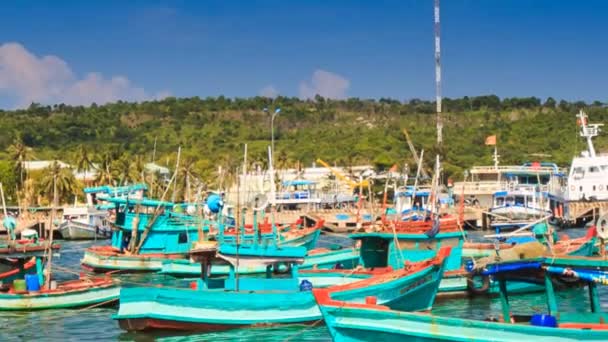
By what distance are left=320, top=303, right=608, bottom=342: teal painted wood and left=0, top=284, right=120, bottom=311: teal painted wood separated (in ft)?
47.1

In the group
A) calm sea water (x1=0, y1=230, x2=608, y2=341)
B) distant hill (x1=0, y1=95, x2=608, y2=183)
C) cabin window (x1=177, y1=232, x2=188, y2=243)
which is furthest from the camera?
distant hill (x1=0, y1=95, x2=608, y2=183)

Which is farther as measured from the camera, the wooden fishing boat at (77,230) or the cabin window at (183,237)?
the wooden fishing boat at (77,230)

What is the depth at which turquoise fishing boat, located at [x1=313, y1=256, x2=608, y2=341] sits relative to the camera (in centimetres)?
1792

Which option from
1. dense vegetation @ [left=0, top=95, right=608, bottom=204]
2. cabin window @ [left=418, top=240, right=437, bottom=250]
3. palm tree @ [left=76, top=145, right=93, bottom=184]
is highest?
dense vegetation @ [left=0, top=95, right=608, bottom=204]

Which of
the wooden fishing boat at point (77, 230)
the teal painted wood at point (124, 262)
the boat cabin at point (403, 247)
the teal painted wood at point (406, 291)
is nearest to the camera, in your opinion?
the teal painted wood at point (406, 291)

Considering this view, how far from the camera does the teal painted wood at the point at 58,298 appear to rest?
31.1 m

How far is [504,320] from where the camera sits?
19.5 metres

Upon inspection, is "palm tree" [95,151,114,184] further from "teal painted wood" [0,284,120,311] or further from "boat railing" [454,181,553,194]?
"teal painted wood" [0,284,120,311]

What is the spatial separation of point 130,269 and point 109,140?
134 m

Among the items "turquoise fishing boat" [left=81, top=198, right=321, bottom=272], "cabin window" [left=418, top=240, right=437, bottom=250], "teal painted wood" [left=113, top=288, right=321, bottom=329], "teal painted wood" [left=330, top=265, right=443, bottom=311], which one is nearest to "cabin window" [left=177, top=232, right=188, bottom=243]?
"turquoise fishing boat" [left=81, top=198, right=321, bottom=272]

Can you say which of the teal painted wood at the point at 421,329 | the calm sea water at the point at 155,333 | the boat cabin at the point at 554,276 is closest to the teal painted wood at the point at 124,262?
the calm sea water at the point at 155,333

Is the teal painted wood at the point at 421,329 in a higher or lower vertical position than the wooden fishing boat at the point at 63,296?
higher

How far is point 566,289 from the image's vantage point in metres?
25.1

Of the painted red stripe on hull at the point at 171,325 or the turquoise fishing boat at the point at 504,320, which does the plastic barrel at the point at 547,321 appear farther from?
the painted red stripe on hull at the point at 171,325
